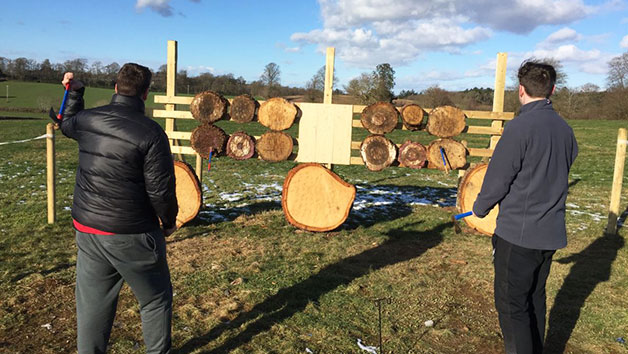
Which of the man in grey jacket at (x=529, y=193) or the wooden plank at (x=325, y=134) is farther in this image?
the wooden plank at (x=325, y=134)

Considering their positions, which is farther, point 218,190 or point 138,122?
point 218,190

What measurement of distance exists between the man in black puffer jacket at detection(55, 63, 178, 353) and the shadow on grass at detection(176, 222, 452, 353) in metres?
0.81

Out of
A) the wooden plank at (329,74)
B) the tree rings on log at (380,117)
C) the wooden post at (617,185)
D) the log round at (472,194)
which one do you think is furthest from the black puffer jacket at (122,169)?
the wooden post at (617,185)

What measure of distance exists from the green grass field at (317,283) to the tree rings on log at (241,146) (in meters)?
1.03

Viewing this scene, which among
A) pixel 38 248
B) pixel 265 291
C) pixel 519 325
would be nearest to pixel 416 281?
pixel 265 291

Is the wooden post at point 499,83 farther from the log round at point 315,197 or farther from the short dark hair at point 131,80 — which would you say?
the short dark hair at point 131,80

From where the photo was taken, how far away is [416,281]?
15.5 feet

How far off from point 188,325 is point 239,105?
388 cm

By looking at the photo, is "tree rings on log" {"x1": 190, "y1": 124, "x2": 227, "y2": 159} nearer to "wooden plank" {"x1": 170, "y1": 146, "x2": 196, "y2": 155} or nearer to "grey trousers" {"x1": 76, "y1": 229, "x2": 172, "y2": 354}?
"wooden plank" {"x1": 170, "y1": 146, "x2": 196, "y2": 155}

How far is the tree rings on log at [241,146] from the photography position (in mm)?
6777

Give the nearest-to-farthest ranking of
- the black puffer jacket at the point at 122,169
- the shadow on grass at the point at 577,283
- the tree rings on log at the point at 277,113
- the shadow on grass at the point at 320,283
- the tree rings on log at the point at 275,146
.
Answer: the black puffer jacket at the point at 122,169 → the shadow on grass at the point at 320,283 → the shadow on grass at the point at 577,283 → the tree rings on log at the point at 277,113 → the tree rings on log at the point at 275,146

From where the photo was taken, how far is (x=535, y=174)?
2.64 m

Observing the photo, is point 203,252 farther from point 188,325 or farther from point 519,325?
point 519,325

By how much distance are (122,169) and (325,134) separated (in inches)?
176
